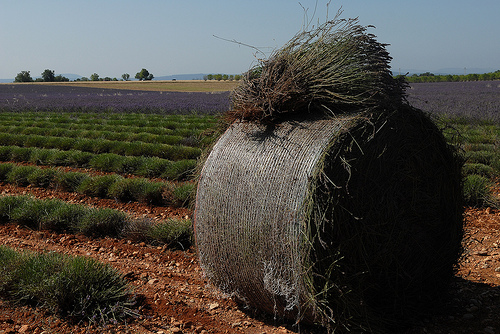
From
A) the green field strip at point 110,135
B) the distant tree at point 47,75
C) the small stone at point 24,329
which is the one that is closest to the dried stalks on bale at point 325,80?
the small stone at point 24,329

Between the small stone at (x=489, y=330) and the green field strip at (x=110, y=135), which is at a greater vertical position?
the green field strip at (x=110, y=135)

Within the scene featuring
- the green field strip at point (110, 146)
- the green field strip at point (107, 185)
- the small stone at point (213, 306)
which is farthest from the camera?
the green field strip at point (110, 146)

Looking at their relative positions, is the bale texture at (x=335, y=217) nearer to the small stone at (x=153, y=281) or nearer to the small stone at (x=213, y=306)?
the small stone at (x=213, y=306)

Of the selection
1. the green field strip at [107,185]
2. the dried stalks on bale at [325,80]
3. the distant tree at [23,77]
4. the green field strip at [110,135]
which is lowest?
the green field strip at [107,185]

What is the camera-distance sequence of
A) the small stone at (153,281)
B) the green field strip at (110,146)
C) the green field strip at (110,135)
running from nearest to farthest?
the small stone at (153,281)
the green field strip at (110,146)
the green field strip at (110,135)

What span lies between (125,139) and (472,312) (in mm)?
11499

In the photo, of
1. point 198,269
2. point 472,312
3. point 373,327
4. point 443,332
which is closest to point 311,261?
point 373,327

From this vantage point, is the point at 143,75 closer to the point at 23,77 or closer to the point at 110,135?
the point at 23,77

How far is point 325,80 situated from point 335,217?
3.89 feet

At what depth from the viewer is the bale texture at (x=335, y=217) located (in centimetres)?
324

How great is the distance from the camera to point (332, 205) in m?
3.18

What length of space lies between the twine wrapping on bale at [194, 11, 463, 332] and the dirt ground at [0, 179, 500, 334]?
0.61 feet

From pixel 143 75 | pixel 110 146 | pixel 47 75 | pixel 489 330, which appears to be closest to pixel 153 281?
pixel 489 330

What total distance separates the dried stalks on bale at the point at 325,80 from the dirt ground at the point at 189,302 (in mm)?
1703
